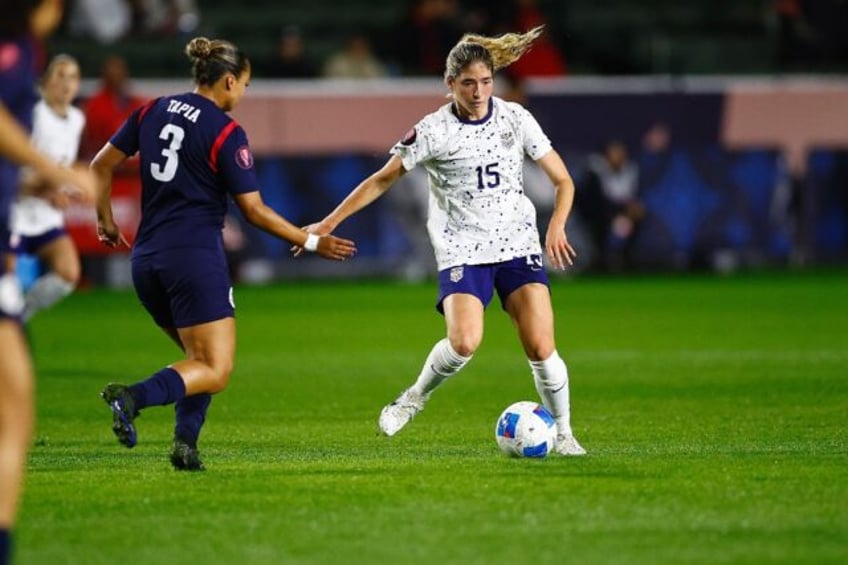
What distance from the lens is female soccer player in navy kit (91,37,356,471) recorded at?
30.6 ft

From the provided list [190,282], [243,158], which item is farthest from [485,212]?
[190,282]

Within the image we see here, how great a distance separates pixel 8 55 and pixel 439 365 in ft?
14.7

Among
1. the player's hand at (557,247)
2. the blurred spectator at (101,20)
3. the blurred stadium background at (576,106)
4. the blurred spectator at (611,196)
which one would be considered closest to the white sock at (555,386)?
the player's hand at (557,247)

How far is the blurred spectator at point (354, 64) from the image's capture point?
27484 mm

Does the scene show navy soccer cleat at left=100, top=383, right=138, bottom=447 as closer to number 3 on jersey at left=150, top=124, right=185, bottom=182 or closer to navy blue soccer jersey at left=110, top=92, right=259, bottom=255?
navy blue soccer jersey at left=110, top=92, right=259, bottom=255

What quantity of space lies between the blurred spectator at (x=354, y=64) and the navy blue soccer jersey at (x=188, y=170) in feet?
59.3

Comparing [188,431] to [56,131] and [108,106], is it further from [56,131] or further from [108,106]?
[108,106]

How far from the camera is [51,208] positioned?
28.6 ft

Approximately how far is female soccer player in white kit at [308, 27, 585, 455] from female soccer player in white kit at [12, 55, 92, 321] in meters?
1.58

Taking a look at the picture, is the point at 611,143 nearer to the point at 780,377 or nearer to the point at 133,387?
the point at 780,377

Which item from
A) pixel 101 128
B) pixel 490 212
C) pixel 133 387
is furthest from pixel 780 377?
pixel 101 128

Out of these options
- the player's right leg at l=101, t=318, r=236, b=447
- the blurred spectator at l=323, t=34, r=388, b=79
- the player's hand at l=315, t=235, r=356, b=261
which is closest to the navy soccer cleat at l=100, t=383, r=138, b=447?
the player's right leg at l=101, t=318, r=236, b=447

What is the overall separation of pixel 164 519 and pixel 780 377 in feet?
26.6

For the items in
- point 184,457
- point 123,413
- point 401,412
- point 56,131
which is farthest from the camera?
point 56,131
